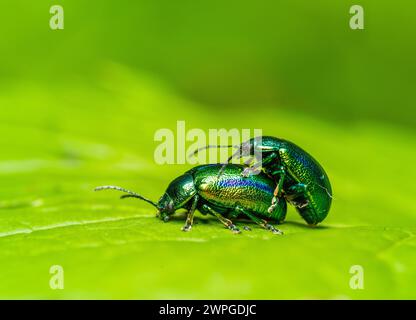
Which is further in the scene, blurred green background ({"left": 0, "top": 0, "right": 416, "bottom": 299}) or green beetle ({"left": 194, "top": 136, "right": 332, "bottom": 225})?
green beetle ({"left": 194, "top": 136, "right": 332, "bottom": 225})

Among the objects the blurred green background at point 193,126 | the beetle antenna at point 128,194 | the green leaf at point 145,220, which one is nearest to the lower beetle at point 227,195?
the beetle antenna at point 128,194

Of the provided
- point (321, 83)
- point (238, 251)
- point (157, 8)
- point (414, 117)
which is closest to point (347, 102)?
point (321, 83)

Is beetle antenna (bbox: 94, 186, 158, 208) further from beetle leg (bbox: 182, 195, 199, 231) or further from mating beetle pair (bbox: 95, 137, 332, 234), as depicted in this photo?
beetle leg (bbox: 182, 195, 199, 231)

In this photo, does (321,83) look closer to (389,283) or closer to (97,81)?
(97,81)

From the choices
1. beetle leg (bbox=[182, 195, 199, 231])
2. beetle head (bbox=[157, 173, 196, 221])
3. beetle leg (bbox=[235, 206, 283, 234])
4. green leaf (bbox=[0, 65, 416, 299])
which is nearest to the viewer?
green leaf (bbox=[0, 65, 416, 299])

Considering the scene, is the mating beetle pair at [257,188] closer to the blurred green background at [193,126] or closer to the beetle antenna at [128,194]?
the beetle antenna at [128,194]

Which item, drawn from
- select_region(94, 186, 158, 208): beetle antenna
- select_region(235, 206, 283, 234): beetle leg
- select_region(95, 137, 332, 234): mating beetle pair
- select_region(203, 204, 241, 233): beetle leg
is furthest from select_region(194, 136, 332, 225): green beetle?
select_region(94, 186, 158, 208): beetle antenna

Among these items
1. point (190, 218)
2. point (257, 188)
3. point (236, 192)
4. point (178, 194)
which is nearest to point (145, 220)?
point (190, 218)

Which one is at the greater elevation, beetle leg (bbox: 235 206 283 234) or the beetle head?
the beetle head
